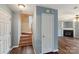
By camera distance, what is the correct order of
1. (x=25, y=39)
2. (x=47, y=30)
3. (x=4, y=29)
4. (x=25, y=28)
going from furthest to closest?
1. (x=47, y=30)
2. (x=25, y=39)
3. (x=25, y=28)
4. (x=4, y=29)

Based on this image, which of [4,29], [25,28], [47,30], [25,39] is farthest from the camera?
[47,30]

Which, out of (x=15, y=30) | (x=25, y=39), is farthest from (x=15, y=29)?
(x=25, y=39)

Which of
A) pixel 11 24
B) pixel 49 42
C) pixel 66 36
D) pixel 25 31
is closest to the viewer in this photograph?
pixel 25 31

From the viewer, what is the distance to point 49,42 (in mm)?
3369

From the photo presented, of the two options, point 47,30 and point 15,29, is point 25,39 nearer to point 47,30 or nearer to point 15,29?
point 15,29

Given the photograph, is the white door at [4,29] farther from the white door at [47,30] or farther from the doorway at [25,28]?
the white door at [47,30]

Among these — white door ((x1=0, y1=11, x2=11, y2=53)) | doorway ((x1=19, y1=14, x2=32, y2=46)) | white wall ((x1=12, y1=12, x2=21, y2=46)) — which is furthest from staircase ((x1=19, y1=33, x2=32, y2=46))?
white door ((x1=0, y1=11, x2=11, y2=53))

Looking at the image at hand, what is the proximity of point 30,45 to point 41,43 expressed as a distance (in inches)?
13.9

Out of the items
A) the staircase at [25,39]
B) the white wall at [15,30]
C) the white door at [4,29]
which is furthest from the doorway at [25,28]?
the white door at [4,29]

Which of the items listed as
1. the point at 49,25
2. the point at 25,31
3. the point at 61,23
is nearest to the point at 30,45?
the point at 25,31

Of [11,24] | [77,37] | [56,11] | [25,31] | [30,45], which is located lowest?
[30,45]

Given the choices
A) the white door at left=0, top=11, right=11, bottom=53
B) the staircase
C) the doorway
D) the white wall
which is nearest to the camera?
the white door at left=0, top=11, right=11, bottom=53

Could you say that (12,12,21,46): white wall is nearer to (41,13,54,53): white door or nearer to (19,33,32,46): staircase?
(19,33,32,46): staircase

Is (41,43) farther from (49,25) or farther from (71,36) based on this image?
(71,36)
